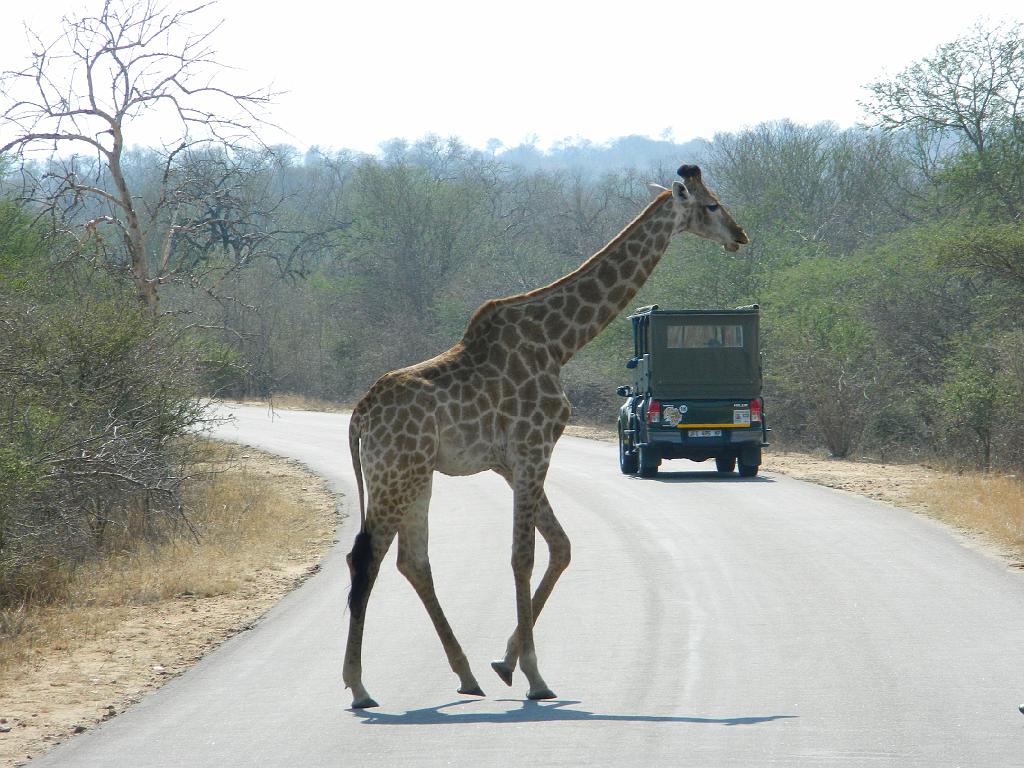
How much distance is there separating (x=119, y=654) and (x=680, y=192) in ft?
16.7

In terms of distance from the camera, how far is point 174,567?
12914 millimetres

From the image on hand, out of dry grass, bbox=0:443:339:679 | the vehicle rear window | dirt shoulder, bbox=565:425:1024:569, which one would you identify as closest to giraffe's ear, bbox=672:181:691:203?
dry grass, bbox=0:443:339:679

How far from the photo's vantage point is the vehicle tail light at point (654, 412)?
21.3m

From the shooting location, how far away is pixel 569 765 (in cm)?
583

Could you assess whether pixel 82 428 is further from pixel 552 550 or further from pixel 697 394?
pixel 697 394

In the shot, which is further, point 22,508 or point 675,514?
point 675,514

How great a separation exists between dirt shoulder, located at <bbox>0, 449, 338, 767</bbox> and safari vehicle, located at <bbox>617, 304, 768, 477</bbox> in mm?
8641

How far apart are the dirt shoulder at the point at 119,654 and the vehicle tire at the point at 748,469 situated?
9.66m

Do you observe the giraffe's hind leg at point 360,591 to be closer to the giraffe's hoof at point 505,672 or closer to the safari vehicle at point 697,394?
the giraffe's hoof at point 505,672

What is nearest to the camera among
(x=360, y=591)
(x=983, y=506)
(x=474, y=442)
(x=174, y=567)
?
(x=360, y=591)

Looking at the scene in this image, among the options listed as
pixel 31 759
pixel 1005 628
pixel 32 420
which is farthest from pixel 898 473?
pixel 31 759

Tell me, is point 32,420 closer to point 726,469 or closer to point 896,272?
point 726,469

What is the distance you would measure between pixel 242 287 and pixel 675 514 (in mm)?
43078

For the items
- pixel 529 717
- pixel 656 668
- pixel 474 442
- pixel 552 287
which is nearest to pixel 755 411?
pixel 552 287
